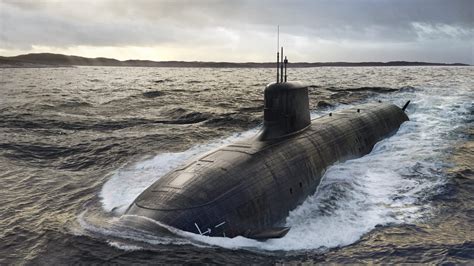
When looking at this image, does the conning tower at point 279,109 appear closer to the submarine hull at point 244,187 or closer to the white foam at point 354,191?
the submarine hull at point 244,187

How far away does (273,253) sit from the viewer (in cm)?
1024

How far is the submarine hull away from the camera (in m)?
10.7

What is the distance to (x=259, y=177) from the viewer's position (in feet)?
41.0

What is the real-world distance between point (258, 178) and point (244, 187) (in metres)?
0.76

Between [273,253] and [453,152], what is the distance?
13.9 metres

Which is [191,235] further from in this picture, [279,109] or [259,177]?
[279,109]

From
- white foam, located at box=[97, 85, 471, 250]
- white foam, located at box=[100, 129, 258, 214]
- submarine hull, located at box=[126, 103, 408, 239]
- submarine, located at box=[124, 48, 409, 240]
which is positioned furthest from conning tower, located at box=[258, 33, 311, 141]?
white foam, located at box=[100, 129, 258, 214]

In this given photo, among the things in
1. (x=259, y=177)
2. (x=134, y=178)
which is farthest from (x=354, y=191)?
(x=134, y=178)

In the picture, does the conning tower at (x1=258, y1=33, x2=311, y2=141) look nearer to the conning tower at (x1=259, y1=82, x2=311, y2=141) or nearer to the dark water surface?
the conning tower at (x1=259, y1=82, x2=311, y2=141)

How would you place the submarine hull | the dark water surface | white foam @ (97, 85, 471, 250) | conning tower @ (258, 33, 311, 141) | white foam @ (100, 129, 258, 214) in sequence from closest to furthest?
the dark water surface < the submarine hull < white foam @ (97, 85, 471, 250) < white foam @ (100, 129, 258, 214) < conning tower @ (258, 33, 311, 141)

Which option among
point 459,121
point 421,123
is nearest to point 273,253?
point 421,123

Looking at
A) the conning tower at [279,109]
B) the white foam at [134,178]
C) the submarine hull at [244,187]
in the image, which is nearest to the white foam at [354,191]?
the white foam at [134,178]

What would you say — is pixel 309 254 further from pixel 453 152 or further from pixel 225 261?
pixel 453 152

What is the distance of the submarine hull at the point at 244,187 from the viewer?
10.7m
